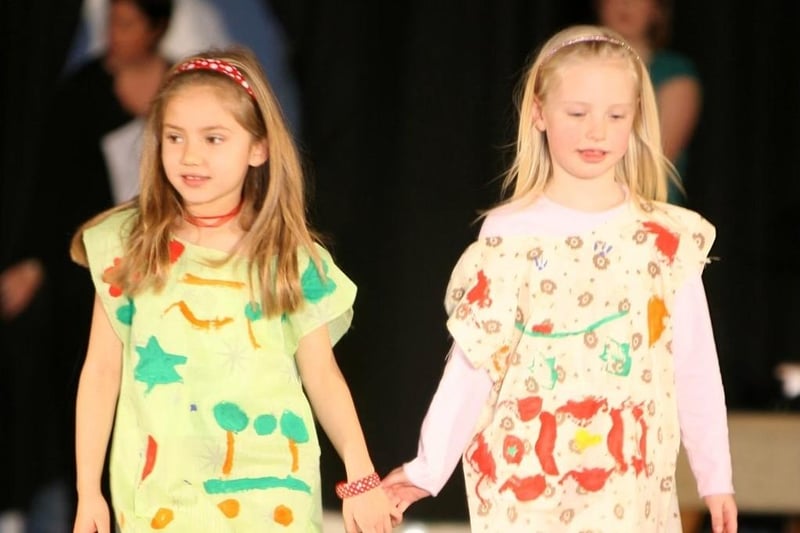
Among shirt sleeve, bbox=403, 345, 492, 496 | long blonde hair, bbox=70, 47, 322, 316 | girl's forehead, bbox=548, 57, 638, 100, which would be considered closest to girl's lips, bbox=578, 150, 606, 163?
girl's forehead, bbox=548, 57, 638, 100

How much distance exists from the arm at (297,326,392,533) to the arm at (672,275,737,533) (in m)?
0.67

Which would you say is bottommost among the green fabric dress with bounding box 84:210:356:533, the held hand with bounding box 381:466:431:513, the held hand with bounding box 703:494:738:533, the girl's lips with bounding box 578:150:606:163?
the held hand with bounding box 703:494:738:533

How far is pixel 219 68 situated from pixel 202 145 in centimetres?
19

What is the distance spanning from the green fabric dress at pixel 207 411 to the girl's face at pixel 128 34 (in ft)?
5.79

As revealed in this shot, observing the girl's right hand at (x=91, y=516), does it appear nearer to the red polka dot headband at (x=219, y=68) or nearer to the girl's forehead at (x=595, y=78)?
the red polka dot headband at (x=219, y=68)

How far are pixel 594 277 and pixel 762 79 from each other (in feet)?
6.57

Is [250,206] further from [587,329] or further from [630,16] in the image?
[630,16]

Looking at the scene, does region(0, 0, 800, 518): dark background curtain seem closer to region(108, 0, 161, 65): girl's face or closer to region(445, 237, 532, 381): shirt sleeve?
region(108, 0, 161, 65): girl's face

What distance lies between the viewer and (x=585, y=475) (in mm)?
3365

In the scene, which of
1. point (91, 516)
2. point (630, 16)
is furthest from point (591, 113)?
point (630, 16)

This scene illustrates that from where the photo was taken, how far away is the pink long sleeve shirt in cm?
346

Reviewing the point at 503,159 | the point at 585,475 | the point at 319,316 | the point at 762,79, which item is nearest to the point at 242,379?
the point at 319,316

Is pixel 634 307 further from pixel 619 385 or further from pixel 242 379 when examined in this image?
pixel 242 379

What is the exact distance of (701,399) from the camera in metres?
3.50
